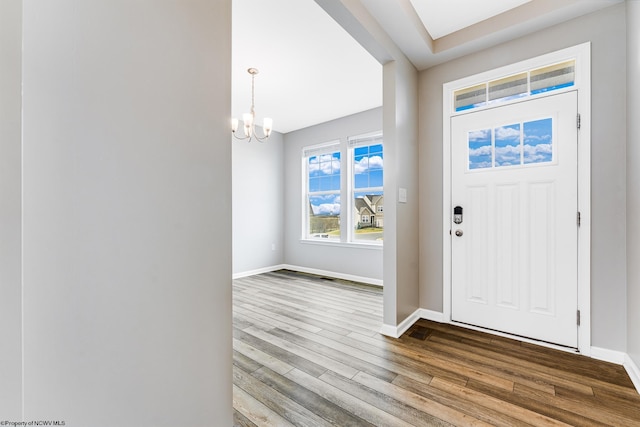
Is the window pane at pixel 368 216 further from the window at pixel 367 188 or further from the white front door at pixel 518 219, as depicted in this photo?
the white front door at pixel 518 219

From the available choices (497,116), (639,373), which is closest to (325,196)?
(497,116)

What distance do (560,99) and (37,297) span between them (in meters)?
3.18

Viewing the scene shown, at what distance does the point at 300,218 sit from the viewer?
524cm

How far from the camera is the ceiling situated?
6.78 feet

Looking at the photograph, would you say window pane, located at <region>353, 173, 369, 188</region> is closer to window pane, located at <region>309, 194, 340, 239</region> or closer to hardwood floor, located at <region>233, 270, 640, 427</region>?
window pane, located at <region>309, 194, 340, 239</region>

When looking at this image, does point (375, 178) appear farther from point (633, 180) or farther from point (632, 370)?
point (632, 370)

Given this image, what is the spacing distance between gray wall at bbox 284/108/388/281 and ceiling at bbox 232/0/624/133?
1044 mm

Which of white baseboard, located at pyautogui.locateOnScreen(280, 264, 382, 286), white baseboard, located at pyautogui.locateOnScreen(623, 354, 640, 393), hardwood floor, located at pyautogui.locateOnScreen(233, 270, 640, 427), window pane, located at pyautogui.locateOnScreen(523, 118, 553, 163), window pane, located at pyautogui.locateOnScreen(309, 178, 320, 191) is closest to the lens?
hardwood floor, located at pyautogui.locateOnScreen(233, 270, 640, 427)

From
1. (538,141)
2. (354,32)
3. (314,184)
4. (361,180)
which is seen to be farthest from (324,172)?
(538,141)

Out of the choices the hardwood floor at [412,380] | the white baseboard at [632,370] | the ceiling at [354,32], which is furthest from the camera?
the ceiling at [354,32]

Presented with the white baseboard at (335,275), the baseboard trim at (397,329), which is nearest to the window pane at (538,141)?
the baseboard trim at (397,329)

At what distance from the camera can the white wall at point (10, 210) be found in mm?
658

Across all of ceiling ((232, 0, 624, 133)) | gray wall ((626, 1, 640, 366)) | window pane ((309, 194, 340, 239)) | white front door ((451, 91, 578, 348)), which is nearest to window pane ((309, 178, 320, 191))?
window pane ((309, 194, 340, 239))

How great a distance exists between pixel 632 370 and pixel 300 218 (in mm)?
4314
